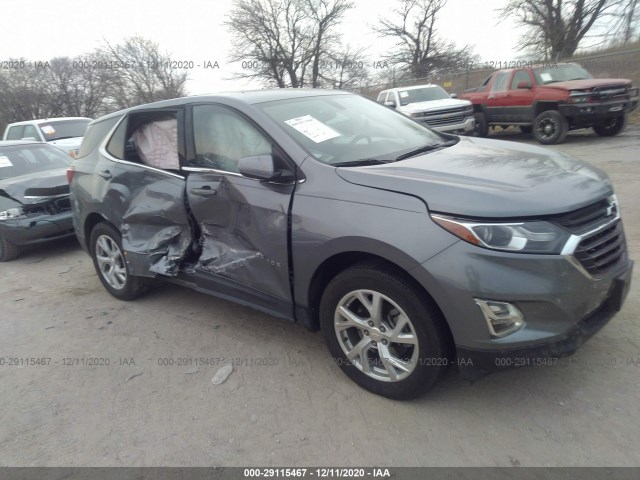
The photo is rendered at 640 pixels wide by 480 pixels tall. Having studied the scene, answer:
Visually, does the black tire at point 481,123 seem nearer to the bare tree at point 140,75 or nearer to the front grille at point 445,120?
the front grille at point 445,120

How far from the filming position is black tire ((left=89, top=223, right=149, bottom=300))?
172 inches

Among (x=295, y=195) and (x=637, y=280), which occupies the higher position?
(x=295, y=195)

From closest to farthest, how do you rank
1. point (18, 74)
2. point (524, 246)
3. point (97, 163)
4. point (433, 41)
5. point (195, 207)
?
1. point (524, 246)
2. point (195, 207)
3. point (97, 163)
4. point (18, 74)
5. point (433, 41)

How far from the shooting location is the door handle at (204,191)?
11.0 feet

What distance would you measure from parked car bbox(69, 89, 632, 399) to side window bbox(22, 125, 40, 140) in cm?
961

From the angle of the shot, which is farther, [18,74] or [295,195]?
[18,74]

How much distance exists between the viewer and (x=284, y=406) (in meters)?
2.81

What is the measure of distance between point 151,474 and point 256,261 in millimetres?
1378

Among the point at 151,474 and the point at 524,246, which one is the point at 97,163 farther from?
the point at 524,246

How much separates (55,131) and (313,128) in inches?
440

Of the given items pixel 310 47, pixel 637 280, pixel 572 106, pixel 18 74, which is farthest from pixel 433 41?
pixel 637 280

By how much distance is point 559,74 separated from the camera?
38.0ft

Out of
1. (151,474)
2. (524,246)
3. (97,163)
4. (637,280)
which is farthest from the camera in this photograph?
(97,163)

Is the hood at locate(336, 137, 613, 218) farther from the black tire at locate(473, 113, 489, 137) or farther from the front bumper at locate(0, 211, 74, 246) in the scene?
the black tire at locate(473, 113, 489, 137)
